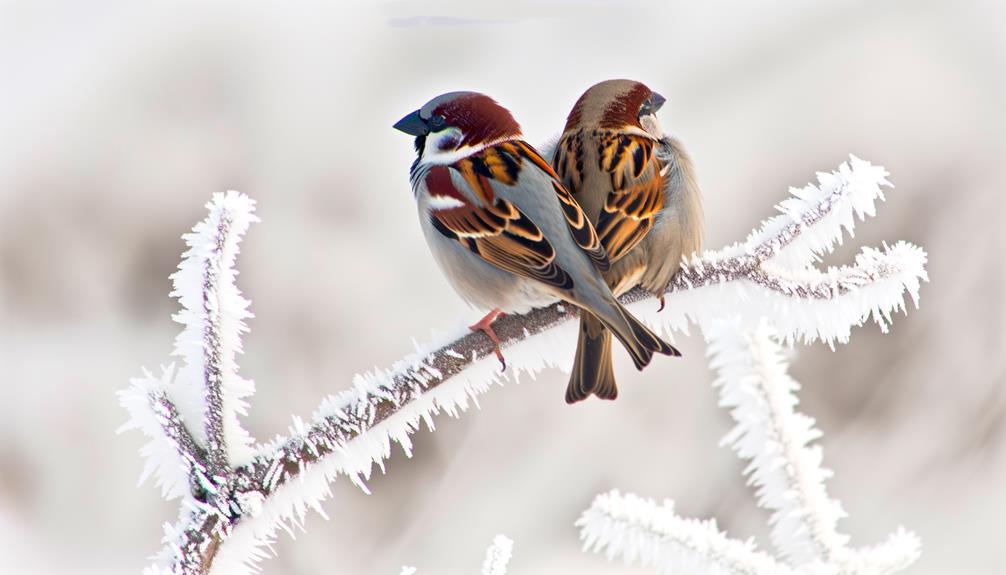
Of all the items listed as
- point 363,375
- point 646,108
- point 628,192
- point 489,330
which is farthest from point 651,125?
point 363,375

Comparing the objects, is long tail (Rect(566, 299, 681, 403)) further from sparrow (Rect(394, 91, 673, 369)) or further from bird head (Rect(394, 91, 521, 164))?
bird head (Rect(394, 91, 521, 164))

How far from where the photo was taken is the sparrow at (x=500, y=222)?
751mm

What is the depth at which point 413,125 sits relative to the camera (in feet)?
2.97

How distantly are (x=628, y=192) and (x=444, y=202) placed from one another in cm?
19

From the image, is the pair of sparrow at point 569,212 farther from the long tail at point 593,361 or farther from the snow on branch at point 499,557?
the snow on branch at point 499,557

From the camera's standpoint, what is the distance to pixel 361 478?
574 mm

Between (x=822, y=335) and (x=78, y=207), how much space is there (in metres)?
1.41

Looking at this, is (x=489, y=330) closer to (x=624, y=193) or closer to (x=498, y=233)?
(x=498, y=233)

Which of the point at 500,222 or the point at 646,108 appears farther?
the point at 646,108

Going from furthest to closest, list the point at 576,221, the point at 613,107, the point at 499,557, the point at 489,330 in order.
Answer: the point at 613,107, the point at 576,221, the point at 489,330, the point at 499,557

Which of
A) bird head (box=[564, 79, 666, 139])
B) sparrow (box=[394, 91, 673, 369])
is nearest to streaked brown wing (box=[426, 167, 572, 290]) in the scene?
sparrow (box=[394, 91, 673, 369])

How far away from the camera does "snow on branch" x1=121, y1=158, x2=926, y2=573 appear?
1.68 ft

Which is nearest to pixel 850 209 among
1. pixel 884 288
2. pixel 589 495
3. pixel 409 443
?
pixel 884 288

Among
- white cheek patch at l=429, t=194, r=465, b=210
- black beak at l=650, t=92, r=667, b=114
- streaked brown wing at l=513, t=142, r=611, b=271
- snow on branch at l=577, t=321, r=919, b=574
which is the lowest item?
snow on branch at l=577, t=321, r=919, b=574
